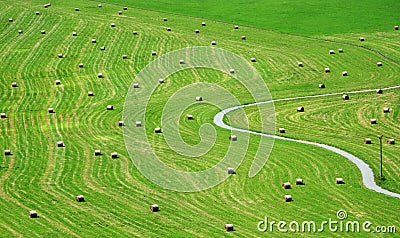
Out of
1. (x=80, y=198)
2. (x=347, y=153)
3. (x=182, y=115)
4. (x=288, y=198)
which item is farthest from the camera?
(x=182, y=115)

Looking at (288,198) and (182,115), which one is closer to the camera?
(288,198)

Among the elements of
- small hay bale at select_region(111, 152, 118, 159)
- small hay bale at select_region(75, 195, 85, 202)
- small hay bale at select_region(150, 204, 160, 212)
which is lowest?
small hay bale at select_region(150, 204, 160, 212)

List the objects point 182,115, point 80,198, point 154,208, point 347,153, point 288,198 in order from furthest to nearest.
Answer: point 182,115
point 347,153
point 80,198
point 288,198
point 154,208

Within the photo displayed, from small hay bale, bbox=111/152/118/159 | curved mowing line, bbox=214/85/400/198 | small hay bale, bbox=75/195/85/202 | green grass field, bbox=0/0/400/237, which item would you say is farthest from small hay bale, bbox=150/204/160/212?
small hay bale, bbox=111/152/118/159

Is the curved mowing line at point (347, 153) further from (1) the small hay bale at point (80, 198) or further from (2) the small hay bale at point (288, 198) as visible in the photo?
(1) the small hay bale at point (80, 198)

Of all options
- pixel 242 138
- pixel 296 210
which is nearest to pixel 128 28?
pixel 242 138

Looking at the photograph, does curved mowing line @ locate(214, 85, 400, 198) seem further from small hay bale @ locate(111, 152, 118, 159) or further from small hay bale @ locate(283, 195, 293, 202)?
small hay bale @ locate(111, 152, 118, 159)

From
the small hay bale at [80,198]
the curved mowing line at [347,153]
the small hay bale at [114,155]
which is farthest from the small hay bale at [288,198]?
the small hay bale at [114,155]

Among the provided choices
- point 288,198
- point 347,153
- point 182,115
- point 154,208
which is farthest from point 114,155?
point 288,198

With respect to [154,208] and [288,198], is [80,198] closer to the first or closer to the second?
[154,208]
